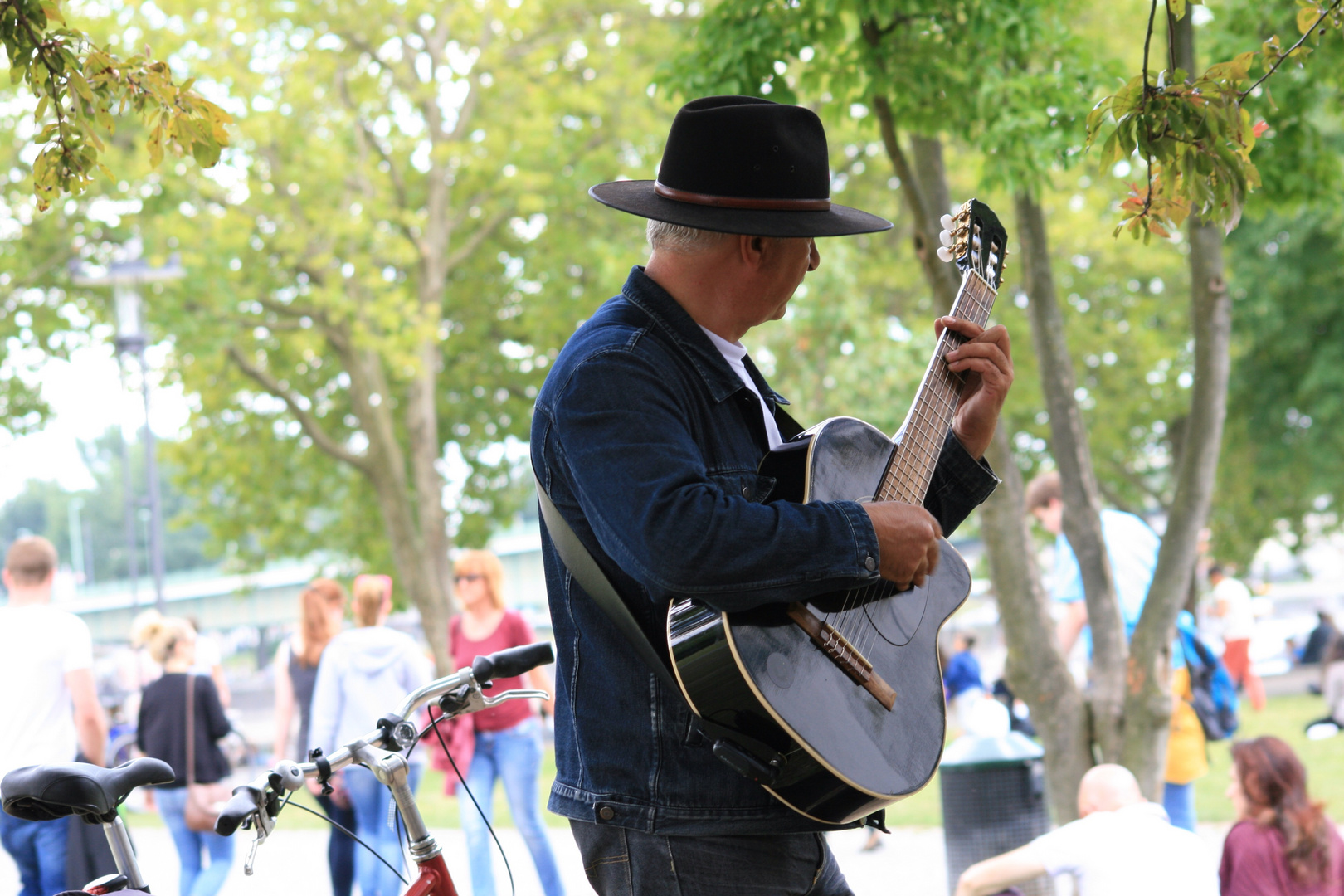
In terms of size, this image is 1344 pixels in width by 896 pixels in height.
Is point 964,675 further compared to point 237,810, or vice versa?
point 964,675

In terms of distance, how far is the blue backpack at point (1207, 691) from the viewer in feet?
19.1

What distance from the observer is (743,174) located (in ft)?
6.90

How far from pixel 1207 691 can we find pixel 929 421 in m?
4.12

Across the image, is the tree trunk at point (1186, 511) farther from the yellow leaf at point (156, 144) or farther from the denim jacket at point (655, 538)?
the yellow leaf at point (156, 144)

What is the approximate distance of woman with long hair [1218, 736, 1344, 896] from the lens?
412 cm

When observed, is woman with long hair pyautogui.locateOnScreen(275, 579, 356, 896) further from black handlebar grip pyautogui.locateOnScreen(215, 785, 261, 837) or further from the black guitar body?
the black guitar body

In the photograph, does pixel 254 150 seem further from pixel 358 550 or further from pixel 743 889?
pixel 743 889

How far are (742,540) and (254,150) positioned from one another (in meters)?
13.8

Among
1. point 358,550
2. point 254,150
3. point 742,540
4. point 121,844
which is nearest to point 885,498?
point 742,540

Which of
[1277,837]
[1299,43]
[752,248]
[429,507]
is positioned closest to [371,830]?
[1277,837]

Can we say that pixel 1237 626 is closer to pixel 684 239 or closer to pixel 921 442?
pixel 921 442

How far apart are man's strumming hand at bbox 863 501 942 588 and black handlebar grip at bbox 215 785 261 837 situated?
115 centimetres

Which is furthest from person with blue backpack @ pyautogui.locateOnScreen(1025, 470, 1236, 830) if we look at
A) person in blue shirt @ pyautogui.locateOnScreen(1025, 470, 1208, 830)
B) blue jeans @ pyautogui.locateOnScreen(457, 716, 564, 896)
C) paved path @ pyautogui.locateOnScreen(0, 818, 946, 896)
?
blue jeans @ pyautogui.locateOnScreen(457, 716, 564, 896)

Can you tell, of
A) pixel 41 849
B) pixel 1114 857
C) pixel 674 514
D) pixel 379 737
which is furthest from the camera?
pixel 41 849
